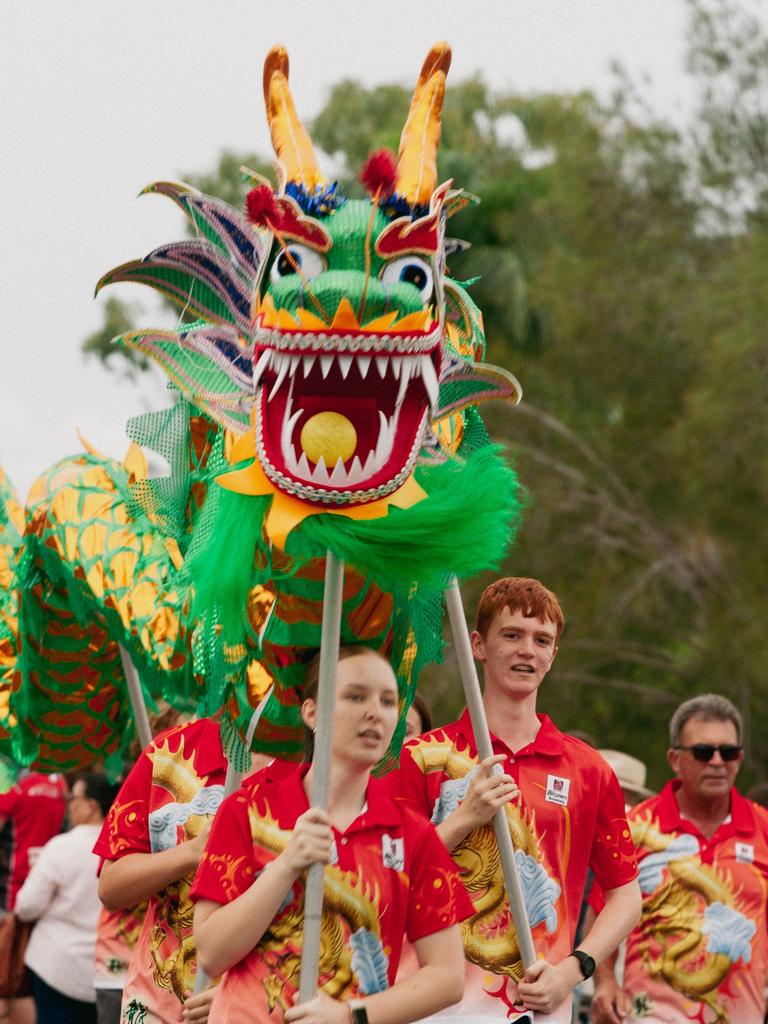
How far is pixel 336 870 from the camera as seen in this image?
3.96 metres

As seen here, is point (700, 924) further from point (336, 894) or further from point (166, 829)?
point (336, 894)

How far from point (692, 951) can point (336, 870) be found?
3238 mm

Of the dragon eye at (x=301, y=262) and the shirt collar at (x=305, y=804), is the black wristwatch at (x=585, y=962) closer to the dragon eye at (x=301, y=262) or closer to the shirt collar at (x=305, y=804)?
the shirt collar at (x=305, y=804)

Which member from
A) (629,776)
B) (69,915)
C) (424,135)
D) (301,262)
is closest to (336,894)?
(301,262)

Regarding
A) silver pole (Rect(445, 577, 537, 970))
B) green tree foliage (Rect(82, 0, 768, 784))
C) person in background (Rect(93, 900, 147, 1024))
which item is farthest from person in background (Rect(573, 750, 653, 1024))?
green tree foliage (Rect(82, 0, 768, 784))

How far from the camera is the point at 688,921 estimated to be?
22.6 feet

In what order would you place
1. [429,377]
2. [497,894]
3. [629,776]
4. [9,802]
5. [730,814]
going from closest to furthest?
[429,377] → [497,894] → [730,814] → [629,776] → [9,802]

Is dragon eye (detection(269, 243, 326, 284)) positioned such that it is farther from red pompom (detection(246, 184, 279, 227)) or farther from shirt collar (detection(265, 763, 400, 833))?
shirt collar (detection(265, 763, 400, 833))

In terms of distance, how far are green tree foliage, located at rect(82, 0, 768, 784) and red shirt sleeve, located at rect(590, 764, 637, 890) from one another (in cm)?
1563

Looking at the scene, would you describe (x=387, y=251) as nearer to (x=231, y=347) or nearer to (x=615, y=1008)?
(x=231, y=347)

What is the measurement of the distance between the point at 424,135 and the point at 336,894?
1657 mm

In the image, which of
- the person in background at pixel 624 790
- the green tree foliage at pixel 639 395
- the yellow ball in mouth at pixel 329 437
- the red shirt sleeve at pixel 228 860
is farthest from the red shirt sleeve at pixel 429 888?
the green tree foliage at pixel 639 395

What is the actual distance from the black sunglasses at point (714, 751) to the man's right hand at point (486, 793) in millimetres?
2325

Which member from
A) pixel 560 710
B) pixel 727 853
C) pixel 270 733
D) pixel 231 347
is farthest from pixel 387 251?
pixel 560 710
